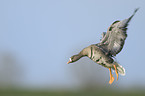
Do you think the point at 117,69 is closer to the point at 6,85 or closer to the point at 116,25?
the point at 116,25

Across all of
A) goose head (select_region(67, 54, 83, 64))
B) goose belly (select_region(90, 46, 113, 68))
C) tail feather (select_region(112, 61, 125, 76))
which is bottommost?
tail feather (select_region(112, 61, 125, 76))

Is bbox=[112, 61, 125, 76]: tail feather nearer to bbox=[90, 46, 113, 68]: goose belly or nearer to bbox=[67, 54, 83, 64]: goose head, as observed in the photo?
bbox=[90, 46, 113, 68]: goose belly

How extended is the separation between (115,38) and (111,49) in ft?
0.19

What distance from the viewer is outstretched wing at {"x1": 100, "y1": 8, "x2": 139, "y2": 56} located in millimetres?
1632

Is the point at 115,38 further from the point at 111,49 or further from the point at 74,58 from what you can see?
the point at 74,58

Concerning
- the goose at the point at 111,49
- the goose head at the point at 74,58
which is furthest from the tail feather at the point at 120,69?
the goose head at the point at 74,58

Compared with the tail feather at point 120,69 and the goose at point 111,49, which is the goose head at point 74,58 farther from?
the tail feather at point 120,69

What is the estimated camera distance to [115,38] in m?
1.67

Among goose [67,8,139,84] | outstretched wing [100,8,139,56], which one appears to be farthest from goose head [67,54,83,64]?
outstretched wing [100,8,139,56]

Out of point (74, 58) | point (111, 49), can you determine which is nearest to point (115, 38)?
point (111, 49)

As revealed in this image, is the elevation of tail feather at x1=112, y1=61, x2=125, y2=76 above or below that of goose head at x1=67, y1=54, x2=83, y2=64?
below

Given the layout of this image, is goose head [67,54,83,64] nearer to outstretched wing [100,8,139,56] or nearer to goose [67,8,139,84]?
goose [67,8,139,84]

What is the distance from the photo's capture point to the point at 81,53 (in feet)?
5.55

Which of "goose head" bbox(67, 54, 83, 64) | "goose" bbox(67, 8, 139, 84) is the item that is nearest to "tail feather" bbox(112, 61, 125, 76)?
"goose" bbox(67, 8, 139, 84)
